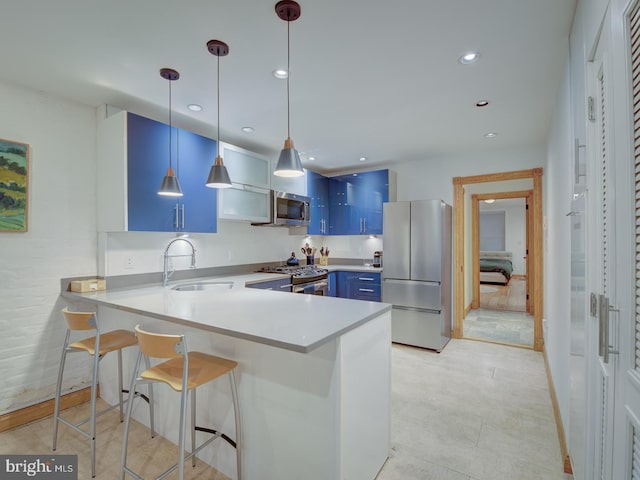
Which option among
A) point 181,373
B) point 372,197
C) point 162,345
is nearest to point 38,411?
point 181,373

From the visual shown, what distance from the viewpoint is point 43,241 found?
2.49 metres

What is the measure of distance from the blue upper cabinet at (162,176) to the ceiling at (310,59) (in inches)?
9.7

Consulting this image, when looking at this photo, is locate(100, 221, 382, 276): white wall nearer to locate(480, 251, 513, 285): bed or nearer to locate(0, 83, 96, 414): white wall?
locate(0, 83, 96, 414): white wall

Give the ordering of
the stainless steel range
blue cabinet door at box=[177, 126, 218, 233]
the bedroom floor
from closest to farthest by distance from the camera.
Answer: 1. blue cabinet door at box=[177, 126, 218, 233]
2. the stainless steel range
3. the bedroom floor

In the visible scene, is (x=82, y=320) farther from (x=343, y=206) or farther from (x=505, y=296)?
(x=505, y=296)

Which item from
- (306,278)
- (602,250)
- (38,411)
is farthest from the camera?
(306,278)

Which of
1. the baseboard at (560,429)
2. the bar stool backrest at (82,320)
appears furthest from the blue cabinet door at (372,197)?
the bar stool backrest at (82,320)

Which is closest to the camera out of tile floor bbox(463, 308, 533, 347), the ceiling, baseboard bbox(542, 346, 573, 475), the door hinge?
the door hinge

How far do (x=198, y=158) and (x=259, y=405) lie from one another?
7.80 feet

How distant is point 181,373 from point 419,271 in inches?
120

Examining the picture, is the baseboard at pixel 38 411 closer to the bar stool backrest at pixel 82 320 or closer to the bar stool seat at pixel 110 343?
the bar stool seat at pixel 110 343

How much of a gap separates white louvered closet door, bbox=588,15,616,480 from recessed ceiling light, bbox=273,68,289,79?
1.69m

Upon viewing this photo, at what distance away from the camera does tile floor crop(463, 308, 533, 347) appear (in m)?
4.32

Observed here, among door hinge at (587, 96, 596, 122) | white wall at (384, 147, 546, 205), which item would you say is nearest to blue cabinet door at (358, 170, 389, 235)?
white wall at (384, 147, 546, 205)
